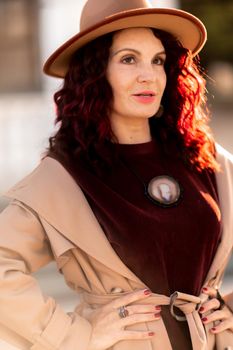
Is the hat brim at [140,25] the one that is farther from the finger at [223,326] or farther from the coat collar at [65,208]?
the finger at [223,326]

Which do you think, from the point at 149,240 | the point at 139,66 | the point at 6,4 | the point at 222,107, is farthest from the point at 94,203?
the point at 222,107

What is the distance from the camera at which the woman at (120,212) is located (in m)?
2.77

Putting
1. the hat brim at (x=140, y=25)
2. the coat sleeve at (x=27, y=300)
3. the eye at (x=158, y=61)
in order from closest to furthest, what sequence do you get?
the coat sleeve at (x=27, y=300) → the hat brim at (x=140, y=25) → the eye at (x=158, y=61)

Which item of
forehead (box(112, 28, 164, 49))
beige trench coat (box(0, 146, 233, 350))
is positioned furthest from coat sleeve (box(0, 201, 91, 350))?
forehead (box(112, 28, 164, 49))

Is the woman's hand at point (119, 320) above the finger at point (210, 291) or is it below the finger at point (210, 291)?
below

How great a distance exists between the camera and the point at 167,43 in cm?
305

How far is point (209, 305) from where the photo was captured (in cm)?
290

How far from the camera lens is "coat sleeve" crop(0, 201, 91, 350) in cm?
272

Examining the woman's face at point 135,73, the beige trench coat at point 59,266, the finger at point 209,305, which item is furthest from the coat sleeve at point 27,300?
the woman's face at point 135,73

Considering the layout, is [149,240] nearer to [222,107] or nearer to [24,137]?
[24,137]

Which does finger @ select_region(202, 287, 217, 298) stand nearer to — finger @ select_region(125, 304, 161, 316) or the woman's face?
finger @ select_region(125, 304, 161, 316)

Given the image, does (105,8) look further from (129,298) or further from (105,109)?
(129,298)

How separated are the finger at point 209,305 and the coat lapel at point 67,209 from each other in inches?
8.5

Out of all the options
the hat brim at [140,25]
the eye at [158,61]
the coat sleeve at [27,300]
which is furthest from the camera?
the eye at [158,61]
